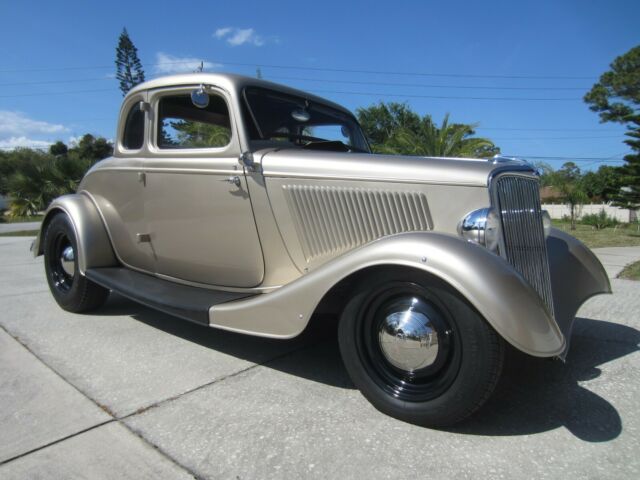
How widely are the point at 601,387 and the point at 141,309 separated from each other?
3.43 meters

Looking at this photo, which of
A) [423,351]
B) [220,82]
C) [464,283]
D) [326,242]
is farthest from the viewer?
[220,82]

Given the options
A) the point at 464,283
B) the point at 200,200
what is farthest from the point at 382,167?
the point at 200,200

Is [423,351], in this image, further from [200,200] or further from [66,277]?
[66,277]

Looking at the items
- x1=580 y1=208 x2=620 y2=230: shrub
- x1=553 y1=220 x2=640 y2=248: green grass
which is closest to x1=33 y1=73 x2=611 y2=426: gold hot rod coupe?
x1=553 y1=220 x2=640 y2=248: green grass

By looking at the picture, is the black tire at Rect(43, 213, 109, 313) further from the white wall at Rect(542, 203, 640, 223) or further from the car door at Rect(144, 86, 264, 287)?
the white wall at Rect(542, 203, 640, 223)

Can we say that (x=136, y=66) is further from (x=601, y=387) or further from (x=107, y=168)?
(x=601, y=387)

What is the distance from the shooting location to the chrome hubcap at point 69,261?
3717 mm

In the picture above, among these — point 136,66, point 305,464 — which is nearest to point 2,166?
point 136,66

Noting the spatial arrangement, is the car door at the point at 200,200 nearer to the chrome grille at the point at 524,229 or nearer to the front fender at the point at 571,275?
the chrome grille at the point at 524,229

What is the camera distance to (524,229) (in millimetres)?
2320

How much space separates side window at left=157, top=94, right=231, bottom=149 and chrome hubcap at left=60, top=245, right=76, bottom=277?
51.3 inches

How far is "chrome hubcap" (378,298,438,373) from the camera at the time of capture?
1.92 meters

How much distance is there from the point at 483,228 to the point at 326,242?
866 mm

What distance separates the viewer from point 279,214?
8.51 feet
